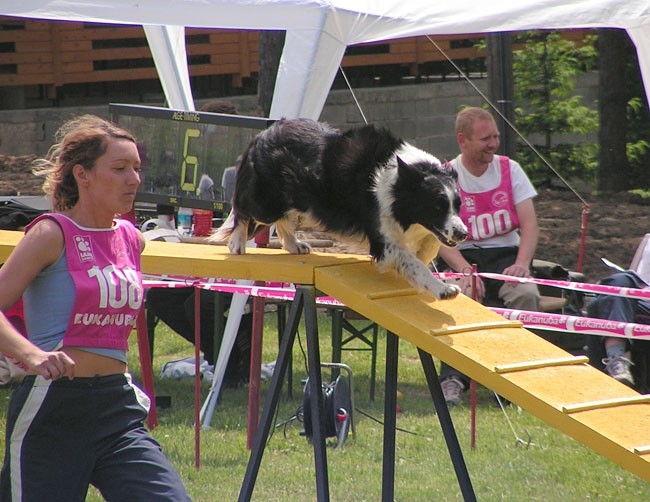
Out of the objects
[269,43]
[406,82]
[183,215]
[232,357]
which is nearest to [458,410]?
[232,357]

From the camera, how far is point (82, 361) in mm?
3133

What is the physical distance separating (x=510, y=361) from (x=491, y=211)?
3.32 m

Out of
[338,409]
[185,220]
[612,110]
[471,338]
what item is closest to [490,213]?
[338,409]

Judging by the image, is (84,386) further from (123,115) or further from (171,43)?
(171,43)

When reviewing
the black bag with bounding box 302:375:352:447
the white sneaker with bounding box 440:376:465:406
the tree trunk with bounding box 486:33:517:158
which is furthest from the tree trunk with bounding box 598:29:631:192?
the black bag with bounding box 302:375:352:447

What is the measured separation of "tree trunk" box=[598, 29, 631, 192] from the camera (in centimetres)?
1316

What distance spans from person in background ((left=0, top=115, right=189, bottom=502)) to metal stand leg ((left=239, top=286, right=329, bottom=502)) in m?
0.80

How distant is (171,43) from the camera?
7.55 metres

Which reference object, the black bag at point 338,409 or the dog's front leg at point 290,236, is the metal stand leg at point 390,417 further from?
the black bag at point 338,409

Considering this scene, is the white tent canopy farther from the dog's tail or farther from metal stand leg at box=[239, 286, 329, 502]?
metal stand leg at box=[239, 286, 329, 502]

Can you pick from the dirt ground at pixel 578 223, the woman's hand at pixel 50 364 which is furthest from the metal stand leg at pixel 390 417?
the dirt ground at pixel 578 223

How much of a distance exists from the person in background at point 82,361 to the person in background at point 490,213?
11.7ft

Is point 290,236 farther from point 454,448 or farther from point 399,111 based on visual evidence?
point 399,111

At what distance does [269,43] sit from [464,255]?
20.0ft
